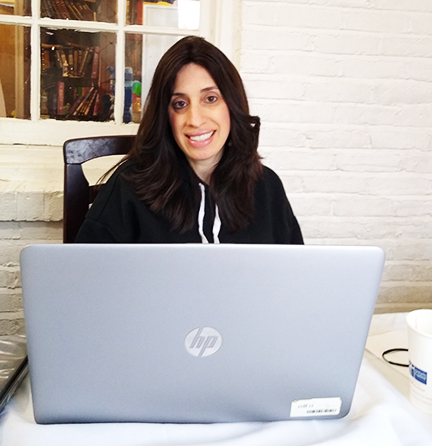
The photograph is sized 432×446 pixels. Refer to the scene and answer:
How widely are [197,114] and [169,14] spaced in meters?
0.74

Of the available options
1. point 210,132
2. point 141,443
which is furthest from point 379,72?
point 141,443

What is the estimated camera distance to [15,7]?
1.76 meters

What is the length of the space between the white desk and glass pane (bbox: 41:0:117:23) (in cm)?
140

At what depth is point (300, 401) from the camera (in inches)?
27.1

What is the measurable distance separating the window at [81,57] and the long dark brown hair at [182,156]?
518 millimetres

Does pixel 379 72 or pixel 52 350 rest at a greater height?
pixel 379 72

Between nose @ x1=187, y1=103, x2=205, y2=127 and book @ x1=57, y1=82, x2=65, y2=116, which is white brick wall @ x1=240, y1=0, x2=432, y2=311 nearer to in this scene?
nose @ x1=187, y1=103, x2=205, y2=127

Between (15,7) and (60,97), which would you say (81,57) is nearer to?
(60,97)

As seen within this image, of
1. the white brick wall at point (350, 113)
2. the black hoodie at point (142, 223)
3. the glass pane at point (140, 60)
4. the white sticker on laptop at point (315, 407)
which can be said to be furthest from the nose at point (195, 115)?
the white sticker on laptop at point (315, 407)

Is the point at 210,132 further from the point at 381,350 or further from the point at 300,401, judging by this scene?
the point at 300,401

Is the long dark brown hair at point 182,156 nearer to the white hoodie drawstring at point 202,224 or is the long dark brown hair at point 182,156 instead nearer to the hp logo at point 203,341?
the white hoodie drawstring at point 202,224

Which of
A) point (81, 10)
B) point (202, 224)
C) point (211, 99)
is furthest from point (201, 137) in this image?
point (81, 10)

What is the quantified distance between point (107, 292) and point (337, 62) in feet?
4.52

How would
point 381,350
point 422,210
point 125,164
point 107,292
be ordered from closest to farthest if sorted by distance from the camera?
point 107,292, point 381,350, point 125,164, point 422,210
